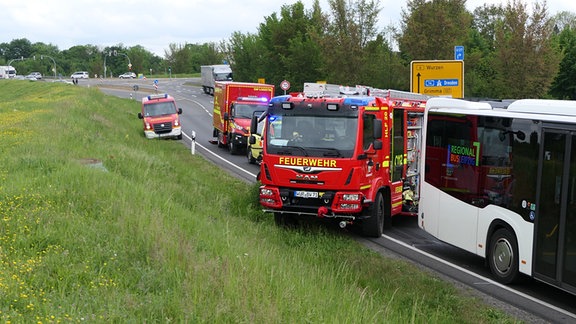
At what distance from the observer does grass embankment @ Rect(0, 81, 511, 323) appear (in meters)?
5.93

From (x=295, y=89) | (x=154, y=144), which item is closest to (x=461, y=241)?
(x=154, y=144)

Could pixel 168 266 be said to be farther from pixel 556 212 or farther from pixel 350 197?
pixel 350 197

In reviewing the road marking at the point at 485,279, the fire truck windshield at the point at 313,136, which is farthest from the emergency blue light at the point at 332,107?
the road marking at the point at 485,279

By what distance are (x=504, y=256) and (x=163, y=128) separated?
2683 centimetres

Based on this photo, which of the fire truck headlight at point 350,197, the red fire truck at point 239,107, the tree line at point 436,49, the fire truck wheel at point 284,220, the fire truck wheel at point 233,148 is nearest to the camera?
the fire truck headlight at point 350,197

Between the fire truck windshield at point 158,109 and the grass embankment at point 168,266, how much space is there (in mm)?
21028

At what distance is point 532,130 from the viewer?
9336 millimetres

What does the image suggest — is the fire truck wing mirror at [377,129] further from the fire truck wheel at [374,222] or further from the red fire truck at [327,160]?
the fire truck wheel at [374,222]

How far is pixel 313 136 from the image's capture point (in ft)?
41.6

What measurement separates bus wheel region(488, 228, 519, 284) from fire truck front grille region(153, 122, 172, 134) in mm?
26374

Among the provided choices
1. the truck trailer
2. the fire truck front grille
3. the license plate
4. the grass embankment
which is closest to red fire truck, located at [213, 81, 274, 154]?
the fire truck front grille

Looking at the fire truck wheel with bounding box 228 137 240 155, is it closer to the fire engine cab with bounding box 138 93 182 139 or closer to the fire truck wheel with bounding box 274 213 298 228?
the fire engine cab with bounding box 138 93 182 139

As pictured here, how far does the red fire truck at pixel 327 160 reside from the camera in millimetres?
12383

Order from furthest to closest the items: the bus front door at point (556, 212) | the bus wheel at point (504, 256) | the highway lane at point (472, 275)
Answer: the bus wheel at point (504, 256)
the highway lane at point (472, 275)
the bus front door at point (556, 212)
